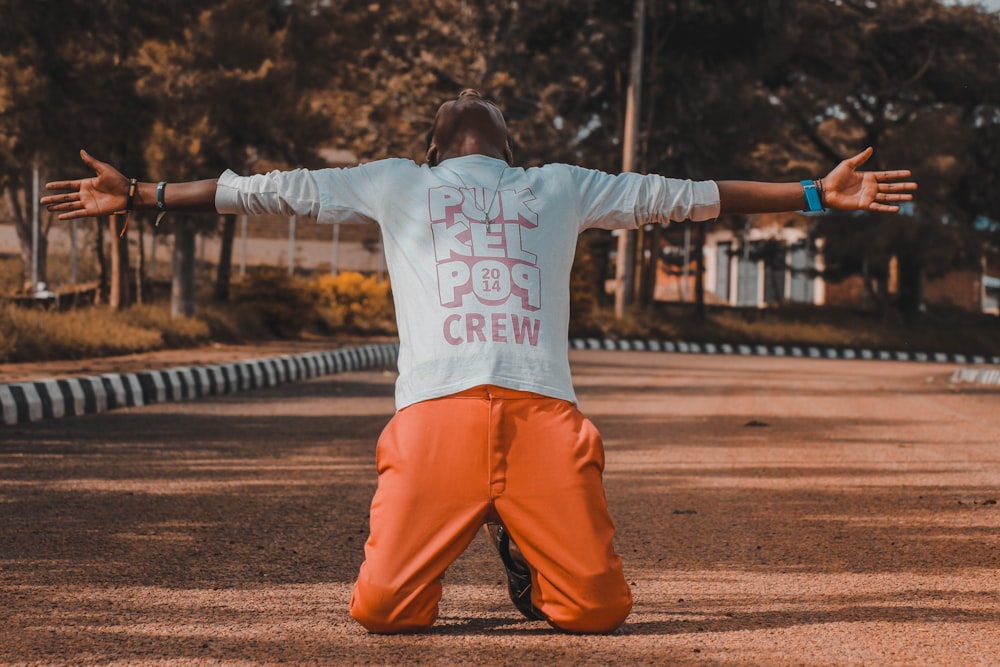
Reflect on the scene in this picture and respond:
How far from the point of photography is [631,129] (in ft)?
136

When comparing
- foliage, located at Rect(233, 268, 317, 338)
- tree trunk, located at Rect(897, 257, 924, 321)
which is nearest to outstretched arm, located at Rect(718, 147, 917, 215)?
foliage, located at Rect(233, 268, 317, 338)

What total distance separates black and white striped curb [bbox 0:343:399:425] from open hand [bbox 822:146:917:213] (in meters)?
9.93

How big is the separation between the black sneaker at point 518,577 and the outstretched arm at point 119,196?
58.6 inches

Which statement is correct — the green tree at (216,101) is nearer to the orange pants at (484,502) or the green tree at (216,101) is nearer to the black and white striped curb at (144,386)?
the black and white striped curb at (144,386)

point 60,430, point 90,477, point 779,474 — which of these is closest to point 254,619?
point 90,477

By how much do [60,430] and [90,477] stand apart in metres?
3.51

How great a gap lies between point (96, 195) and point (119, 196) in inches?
3.0

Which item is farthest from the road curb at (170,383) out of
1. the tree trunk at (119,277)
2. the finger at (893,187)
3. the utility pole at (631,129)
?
the utility pole at (631,129)

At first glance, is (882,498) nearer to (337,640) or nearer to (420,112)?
(337,640)

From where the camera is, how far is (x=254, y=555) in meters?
6.57

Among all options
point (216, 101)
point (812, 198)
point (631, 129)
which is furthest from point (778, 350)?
point (812, 198)

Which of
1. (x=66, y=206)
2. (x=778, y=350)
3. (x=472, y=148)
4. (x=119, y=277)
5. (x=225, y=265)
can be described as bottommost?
(x=778, y=350)

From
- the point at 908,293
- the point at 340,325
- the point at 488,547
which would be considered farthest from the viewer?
the point at 908,293

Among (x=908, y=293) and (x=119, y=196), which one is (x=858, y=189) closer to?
(x=119, y=196)
